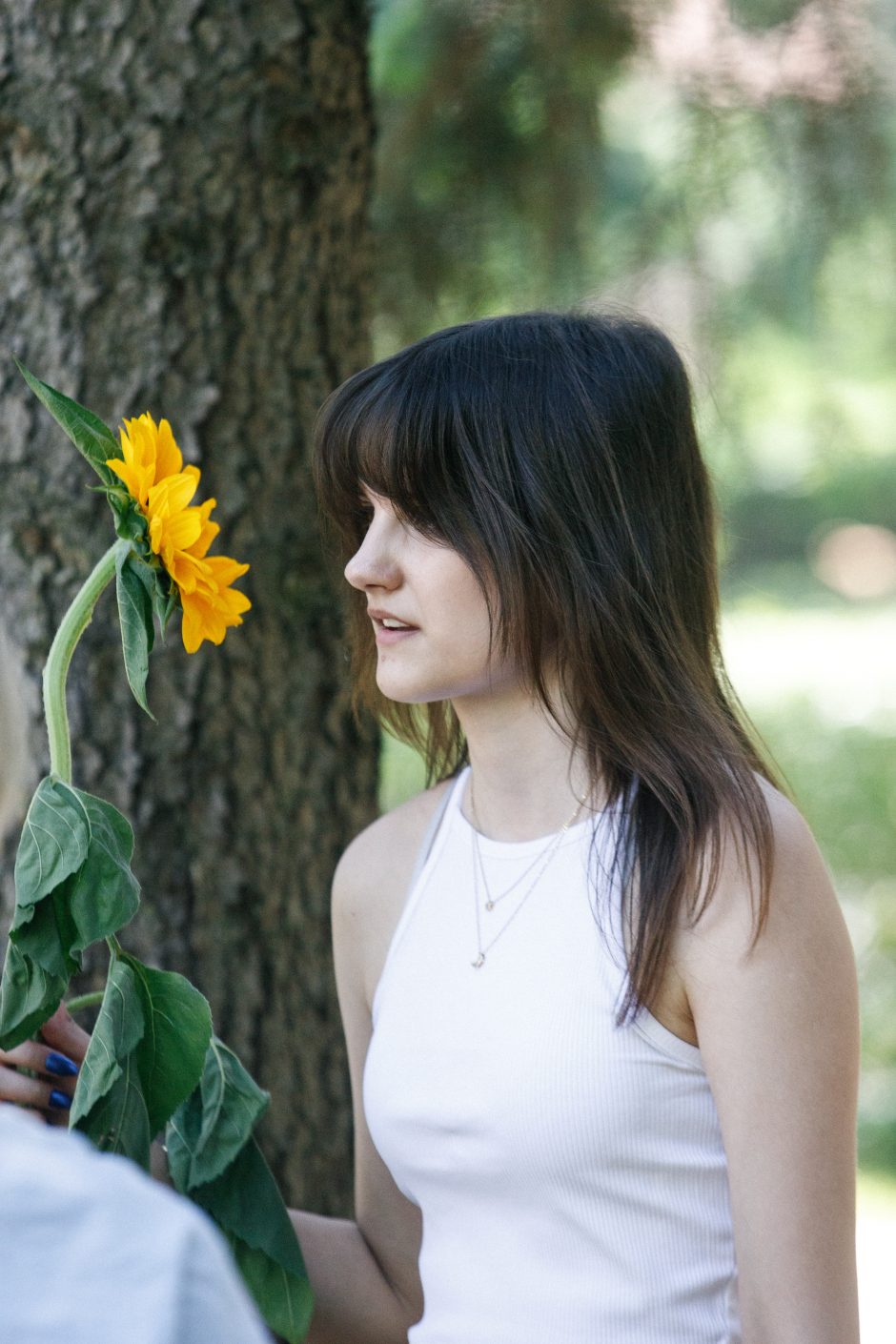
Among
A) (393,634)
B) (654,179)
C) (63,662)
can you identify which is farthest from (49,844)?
(654,179)

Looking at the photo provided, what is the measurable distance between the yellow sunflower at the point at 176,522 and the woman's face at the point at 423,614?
7.2 inches

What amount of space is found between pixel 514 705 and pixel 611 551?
173 mm

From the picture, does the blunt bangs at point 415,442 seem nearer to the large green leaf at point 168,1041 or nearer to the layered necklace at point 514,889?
the layered necklace at point 514,889

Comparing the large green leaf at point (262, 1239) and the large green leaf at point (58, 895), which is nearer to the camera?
the large green leaf at point (58, 895)

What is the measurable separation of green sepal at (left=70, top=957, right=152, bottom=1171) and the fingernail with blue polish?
0.12m

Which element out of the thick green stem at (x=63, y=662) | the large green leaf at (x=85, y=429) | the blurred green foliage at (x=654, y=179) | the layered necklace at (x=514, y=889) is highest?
the blurred green foliage at (x=654, y=179)

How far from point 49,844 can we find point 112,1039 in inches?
6.7

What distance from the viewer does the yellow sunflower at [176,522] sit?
113cm

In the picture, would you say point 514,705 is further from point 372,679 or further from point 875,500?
point 875,500

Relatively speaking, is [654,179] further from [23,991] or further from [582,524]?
[23,991]

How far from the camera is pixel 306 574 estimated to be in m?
1.75

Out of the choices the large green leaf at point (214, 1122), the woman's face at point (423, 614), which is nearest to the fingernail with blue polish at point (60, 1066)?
the large green leaf at point (214, 1122)

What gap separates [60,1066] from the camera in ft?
4.18

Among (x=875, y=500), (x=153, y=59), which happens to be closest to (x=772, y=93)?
(x=153, y=59)
